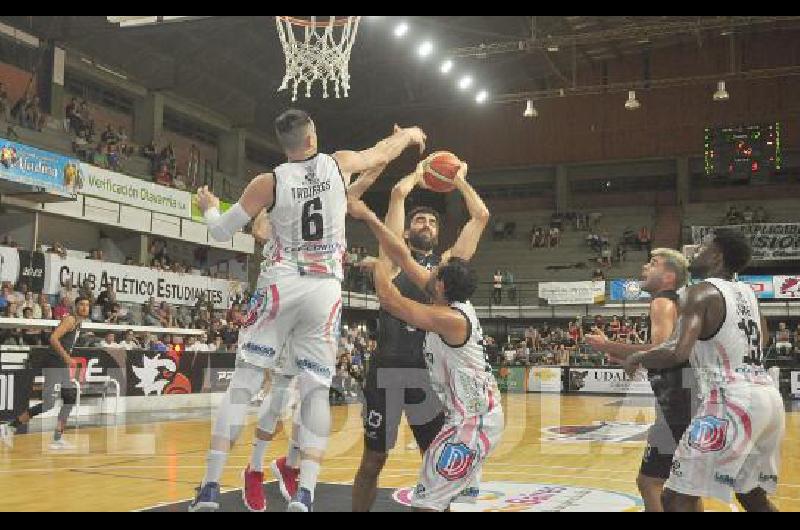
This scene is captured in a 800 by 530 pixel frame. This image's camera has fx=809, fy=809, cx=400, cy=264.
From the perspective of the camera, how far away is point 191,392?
17.1m

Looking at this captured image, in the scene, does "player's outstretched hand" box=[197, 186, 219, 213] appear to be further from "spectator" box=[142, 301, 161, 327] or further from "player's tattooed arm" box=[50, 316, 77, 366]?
"spectator" box=[142, 301, 161, 327]

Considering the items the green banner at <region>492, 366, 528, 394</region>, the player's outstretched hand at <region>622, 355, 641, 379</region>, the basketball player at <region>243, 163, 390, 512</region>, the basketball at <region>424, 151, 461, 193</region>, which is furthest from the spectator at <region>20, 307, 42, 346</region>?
the green banner at <region>492, 366, 528, 394</region>

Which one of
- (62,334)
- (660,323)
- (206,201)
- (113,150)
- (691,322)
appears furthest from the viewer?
(113,150)

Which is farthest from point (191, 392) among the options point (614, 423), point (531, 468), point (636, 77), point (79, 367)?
point (636, 77)

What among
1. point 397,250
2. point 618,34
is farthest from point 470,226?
point 618,34

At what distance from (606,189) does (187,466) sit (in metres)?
30.3

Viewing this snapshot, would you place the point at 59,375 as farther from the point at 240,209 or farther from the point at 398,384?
the point at 240,209

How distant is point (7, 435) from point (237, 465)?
15.0ft

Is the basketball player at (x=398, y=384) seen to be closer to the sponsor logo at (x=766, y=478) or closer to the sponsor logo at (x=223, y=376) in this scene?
the sponsor logo at (x=766, y=478)

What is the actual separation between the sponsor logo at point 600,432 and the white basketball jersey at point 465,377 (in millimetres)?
7989

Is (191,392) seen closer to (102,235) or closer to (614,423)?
(614,423)

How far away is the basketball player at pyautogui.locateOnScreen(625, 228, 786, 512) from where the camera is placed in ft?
13.0

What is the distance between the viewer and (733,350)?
414 centimetres

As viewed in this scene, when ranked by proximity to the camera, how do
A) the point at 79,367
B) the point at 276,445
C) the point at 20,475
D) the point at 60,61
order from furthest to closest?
the point at 60,61
the point at 79,367
the point at 276,445
the point at 20,475
